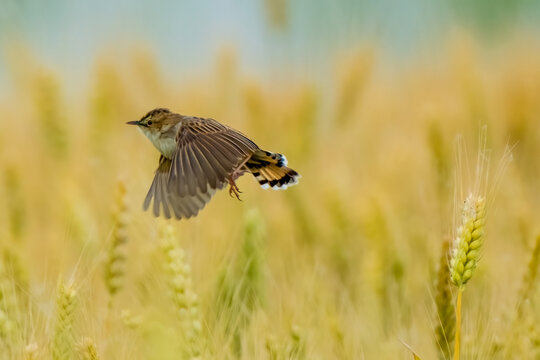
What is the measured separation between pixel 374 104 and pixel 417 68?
2372 mm

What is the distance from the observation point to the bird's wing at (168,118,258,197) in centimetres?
191

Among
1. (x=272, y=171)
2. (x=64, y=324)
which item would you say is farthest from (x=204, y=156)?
(x=64, y=324)

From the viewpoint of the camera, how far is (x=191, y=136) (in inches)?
83.5

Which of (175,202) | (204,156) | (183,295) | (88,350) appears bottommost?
(88,350)

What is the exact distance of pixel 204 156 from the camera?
1.99 meters

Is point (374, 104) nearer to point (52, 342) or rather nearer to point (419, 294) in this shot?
point (419, 294)

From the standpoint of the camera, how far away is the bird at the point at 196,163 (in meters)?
1.92

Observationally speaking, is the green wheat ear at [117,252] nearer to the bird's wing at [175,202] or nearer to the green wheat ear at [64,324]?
the bird's wing at [175,202]

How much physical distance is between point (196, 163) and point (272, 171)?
0.38 m

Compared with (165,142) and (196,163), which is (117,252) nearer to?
(165,142)

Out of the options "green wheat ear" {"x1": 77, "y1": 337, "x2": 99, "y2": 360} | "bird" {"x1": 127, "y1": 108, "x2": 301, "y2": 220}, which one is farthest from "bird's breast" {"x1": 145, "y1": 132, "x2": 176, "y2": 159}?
"green wheat ear" {"x1": 77, "y1": 337, "x2": 99, "y2": 360}

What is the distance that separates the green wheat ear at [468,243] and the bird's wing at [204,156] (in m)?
0.51

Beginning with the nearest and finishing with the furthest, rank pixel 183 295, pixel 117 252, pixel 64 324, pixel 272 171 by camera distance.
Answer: pixel 64 324 → pixel 183 295 → pixel 272 171 → pixel 117 252

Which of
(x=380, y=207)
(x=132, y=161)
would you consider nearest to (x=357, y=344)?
(x=380, y=207)
